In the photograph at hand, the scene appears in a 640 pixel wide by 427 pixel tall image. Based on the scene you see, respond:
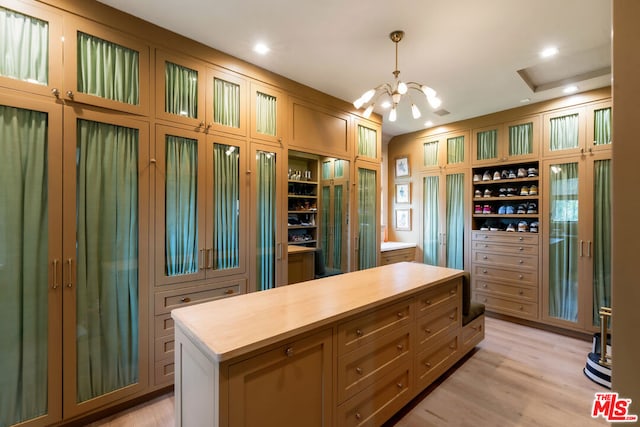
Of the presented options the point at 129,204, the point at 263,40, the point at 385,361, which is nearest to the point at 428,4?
the point at 263,40

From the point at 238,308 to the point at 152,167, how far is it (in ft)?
4.50

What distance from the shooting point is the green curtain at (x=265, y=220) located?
9.01 feet

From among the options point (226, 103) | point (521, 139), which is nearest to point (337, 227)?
point (226, 103)

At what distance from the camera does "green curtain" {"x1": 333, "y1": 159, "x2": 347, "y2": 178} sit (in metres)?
3.51

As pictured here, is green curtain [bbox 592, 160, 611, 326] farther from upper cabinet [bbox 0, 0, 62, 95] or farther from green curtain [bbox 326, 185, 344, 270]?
upper cabinet [bbox 0, 0, 62, 95]

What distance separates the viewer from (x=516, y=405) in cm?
210

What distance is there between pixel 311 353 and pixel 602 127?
4.04 meters

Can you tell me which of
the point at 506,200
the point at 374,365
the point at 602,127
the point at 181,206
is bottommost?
the point at 374,365

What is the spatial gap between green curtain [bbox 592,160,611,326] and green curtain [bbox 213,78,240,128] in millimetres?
3998

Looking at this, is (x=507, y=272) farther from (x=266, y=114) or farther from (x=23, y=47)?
(x=23, y=47)

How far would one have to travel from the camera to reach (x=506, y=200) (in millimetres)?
3986

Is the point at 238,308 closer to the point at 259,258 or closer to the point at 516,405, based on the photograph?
the point at 259,258

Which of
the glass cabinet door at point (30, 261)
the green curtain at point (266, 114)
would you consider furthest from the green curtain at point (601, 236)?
the glass cabinet door at point (30, 261)

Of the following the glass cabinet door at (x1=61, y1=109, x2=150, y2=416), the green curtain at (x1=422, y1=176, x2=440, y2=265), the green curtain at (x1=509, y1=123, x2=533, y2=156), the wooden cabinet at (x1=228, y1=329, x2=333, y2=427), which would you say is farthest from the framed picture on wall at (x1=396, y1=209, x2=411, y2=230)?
the glass cabinet door at (x1=61, y1=109, x2=150, y2=416)
